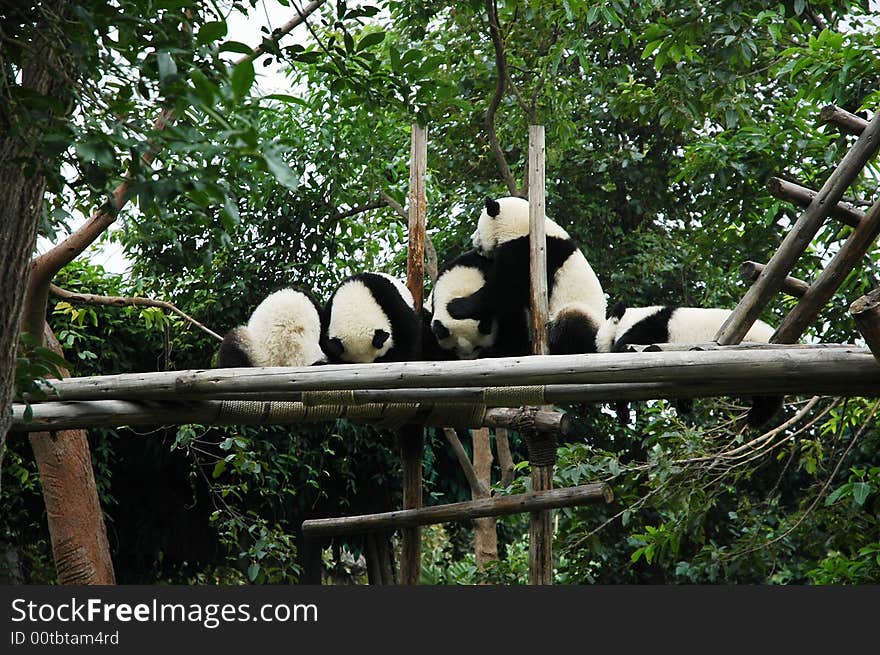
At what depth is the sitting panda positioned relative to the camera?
Answer: 5.00 metres

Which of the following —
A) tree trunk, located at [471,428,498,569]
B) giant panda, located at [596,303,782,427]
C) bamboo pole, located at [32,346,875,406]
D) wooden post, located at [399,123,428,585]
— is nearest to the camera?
bamboo pole, located at [32,346,875,406]

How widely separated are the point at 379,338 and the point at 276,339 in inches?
21.7

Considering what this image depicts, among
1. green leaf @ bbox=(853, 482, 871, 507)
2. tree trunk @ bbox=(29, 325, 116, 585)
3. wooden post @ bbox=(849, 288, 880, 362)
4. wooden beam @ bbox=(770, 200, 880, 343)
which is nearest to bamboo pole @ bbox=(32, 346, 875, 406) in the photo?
wooden post @ bbox=(849, 288, 880, 362)

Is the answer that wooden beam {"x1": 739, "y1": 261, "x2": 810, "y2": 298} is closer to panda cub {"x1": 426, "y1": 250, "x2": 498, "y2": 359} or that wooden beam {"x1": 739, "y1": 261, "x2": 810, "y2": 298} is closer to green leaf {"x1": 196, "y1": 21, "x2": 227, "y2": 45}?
panda cub {"x1": 426, "y1": 250, "x2": 498, "y2": 359}

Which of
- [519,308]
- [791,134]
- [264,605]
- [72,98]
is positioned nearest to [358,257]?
[519,308]

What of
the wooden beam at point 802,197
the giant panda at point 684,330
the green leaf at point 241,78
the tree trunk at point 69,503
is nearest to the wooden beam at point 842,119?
the wooden beam at point 802,197

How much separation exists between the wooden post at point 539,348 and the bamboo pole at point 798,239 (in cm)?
127

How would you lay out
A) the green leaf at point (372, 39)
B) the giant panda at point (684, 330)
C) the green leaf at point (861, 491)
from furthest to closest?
1. the green leaf at point (861, 491)
2. the giant panda at point (684, 330)
3. the green leaf at point (372, 39)

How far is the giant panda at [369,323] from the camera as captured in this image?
17.0ft

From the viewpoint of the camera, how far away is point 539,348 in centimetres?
498

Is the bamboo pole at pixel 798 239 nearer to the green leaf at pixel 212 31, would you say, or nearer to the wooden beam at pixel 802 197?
the wooden beam at pixel 802 197

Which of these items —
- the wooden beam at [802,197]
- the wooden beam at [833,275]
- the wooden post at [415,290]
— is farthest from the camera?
the wooden post at [415,290]

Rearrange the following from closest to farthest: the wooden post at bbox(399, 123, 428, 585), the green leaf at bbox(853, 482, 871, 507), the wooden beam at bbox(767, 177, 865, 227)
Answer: the wooden beam at bbox(767, 177, 865, 227), the green leaf at bbox(853, 482, 871, 507), the wooden post at bbox(399, 123, 428, 585)

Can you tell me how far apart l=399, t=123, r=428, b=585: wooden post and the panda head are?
0.39 metres
